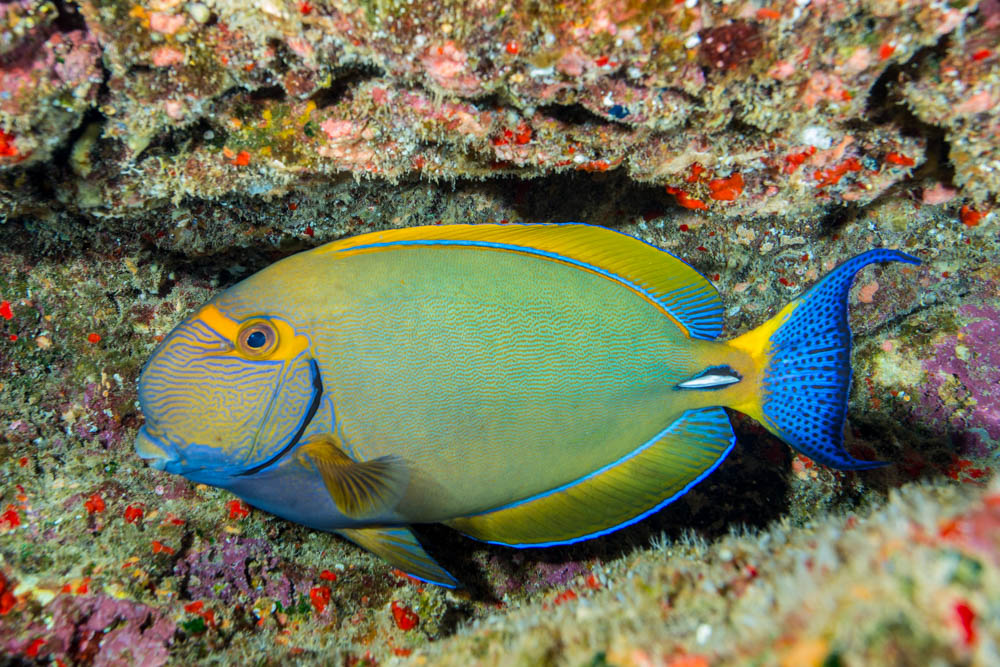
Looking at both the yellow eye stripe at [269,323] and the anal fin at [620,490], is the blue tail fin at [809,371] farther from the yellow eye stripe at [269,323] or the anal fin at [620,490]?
the yellow eye stripe at [269,323]

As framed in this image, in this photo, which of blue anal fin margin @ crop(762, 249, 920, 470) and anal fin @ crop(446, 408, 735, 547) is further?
anal fin @ crop(446, 408, 735, 547)

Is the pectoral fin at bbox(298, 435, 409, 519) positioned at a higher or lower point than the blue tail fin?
lower

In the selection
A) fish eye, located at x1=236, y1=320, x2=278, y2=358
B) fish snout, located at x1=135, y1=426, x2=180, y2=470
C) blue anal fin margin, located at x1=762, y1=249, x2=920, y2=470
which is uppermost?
blue anal fin margin, located at x1=762, y1=249, x2=920, y2=470

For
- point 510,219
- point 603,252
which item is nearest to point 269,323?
point 603,252

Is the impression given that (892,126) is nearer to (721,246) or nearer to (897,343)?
(721,246)

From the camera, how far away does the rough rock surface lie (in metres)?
1.45

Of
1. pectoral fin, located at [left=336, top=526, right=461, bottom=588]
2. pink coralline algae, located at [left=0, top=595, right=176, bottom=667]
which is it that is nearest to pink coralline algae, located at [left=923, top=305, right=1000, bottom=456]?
pectoral fin, located at [left=336, top=526, right=461, bottom=588]

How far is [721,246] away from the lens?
Result: 3.15 metres

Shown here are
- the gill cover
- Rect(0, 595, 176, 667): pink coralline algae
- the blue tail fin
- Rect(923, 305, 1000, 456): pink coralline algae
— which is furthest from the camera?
Rect(923, 305, 1000, 456): pink coralline algae

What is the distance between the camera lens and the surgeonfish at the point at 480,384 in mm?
1775

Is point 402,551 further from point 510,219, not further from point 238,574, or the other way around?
point 510,219

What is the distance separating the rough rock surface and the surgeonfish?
1.25 ft

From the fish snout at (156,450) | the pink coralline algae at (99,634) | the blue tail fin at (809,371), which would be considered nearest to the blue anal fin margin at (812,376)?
the blue tail fin at (809,371)

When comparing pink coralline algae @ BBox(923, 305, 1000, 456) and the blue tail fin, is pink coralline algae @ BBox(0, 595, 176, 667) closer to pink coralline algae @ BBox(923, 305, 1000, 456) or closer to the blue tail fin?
the blue tail fin
